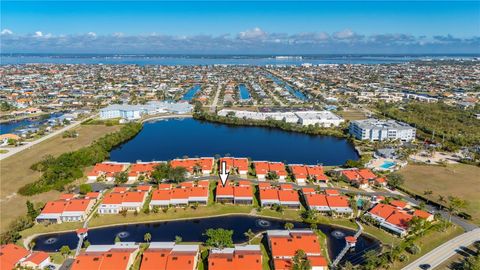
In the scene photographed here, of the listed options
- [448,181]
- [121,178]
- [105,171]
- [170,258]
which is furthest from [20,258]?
[448,181]

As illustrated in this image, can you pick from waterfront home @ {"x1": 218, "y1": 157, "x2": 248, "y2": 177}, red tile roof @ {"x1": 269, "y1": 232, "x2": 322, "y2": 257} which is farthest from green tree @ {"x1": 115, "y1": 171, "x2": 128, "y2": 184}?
red tile roof @ {"x1": 269, "y1": 232, "x2": 322, "y2": 257}

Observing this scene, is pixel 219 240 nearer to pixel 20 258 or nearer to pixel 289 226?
pixel 289 226

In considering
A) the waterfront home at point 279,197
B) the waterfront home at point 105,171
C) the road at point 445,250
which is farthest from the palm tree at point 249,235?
the waterfront home at point 105,171

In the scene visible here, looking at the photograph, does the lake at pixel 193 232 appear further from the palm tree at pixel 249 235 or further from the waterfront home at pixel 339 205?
the waterfront home at pixel 339 205

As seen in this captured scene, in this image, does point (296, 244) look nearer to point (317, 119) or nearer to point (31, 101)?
point (317, 119)

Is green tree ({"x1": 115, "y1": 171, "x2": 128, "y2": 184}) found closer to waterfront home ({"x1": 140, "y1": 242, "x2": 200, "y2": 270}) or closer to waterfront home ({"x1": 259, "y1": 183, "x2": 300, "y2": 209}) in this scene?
waterfront home ({"x1": 140, "y1": 242, "x2": 200, "y2": 270})

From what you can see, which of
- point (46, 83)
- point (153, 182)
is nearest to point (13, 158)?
point (153, 182)
